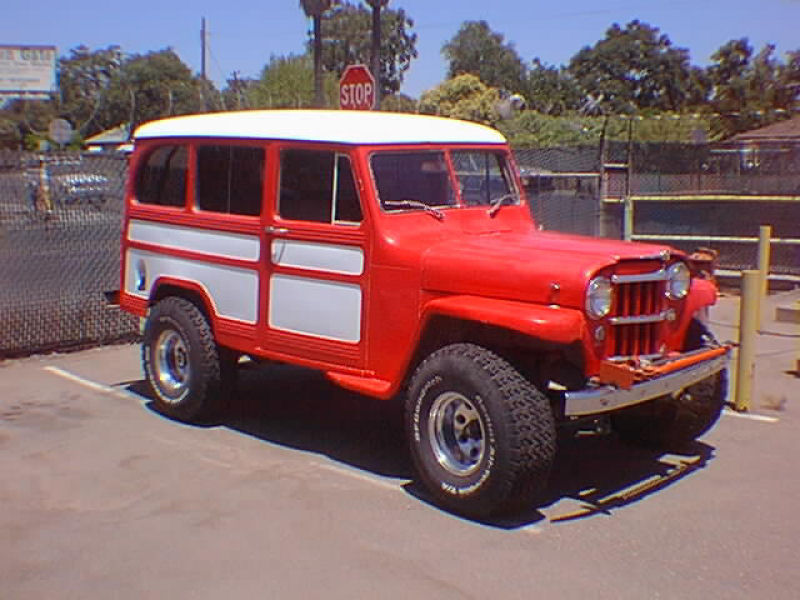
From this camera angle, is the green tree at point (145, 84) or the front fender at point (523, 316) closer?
the front fender at point (523, 316)

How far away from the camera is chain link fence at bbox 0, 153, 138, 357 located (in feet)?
30.8

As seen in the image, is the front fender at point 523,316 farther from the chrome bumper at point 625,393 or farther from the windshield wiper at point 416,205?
the windshield wiper at point 416,205

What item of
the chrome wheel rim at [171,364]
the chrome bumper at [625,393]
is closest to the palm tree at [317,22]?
the chrome wheel rim at [171,364]

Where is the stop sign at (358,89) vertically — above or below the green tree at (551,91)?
below

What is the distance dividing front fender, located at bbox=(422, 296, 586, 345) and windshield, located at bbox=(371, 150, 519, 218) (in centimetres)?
99

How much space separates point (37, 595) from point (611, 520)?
9.37ft

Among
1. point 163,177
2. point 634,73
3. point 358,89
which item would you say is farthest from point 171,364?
point 634,73

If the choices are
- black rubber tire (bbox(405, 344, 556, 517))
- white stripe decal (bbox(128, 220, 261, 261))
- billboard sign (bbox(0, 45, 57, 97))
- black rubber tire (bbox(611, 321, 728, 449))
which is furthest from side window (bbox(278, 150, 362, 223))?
billboard sign (bbox(0, 45, 57, 97))

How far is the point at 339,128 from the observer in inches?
252

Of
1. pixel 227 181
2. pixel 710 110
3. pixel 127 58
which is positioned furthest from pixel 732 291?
pixel 127 58

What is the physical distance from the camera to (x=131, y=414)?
25.2ft

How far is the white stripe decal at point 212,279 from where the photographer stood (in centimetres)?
682

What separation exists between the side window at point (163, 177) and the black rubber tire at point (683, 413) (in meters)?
3.44

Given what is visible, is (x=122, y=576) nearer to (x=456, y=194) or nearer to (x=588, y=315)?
(x=588, y=315)
